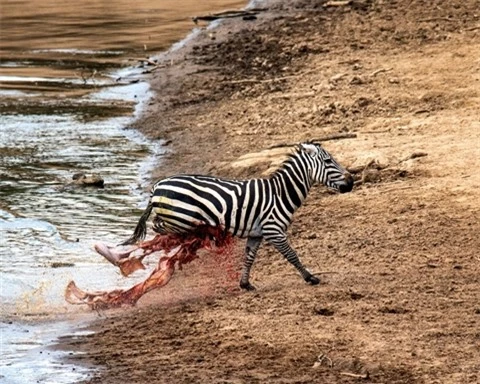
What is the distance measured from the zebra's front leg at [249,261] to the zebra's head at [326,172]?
0.73 meters

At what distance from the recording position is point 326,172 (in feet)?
35.8

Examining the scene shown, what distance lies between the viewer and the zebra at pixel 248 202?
34.3 ft

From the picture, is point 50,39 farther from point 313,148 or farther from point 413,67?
point 313,148

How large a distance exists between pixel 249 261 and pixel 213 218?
47cm

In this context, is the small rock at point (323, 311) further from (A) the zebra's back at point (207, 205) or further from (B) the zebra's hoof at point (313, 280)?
(A) the zebra's back at point (207, 205)

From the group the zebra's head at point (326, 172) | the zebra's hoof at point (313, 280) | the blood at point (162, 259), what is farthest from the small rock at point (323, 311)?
the zebra's head at point (326, 172)

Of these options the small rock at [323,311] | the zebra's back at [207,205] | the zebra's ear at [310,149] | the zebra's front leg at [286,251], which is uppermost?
the zebra's ear at [310,149]

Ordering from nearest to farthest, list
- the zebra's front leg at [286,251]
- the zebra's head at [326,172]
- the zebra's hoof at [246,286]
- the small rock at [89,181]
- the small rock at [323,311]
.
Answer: the small rock at [323,311] → the zebra's front leg at [286,251] → the zebra's hoof at [246,286] → the zebra's head at [326,172] → the small rock at [89,181]

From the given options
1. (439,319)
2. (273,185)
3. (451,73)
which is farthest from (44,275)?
(451,73)

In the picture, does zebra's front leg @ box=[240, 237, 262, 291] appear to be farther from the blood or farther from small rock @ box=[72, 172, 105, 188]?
small rock @ box=[72, 172, 105, 188]

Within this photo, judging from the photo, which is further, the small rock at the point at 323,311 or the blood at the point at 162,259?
the blood at the point at 162,259

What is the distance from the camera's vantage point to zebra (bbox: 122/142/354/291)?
10.5m

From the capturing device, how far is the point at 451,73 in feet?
59.9

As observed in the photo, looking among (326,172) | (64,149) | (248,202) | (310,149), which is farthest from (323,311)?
(64,149)
